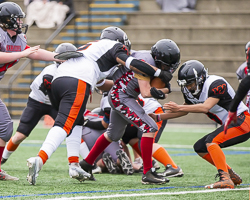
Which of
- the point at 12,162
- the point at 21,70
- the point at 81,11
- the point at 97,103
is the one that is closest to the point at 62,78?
the point at 12,162

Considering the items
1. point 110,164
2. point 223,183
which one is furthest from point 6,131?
point 223,183

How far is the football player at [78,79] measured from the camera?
4.51m

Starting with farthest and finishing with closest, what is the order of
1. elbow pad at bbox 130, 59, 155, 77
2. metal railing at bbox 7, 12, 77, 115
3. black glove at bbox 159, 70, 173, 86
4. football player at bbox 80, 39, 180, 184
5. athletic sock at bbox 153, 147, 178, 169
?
metal railing at bbox 7, 12, 77, 115 → athletic sock at bbox 153, 147, 178, 169 → football player at bbox 80, 39, 180, 184 → black glove at bbox 159, 70, 173, 86 → elbow pad at bbox 130, 59, 155, 77

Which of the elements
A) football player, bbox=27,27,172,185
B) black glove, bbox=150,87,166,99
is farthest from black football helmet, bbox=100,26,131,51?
black glove, bbox=150,87,166,99

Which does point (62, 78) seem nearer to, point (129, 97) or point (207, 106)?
point (129, 97)

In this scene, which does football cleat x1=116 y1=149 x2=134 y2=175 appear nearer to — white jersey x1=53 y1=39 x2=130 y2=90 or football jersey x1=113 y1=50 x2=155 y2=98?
football jersey x1=113 y1=50 x2=155 y2=98

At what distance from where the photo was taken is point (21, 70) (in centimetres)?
1574

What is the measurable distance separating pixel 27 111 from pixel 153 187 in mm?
2291

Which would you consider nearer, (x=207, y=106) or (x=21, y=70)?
(x=207, y=106)

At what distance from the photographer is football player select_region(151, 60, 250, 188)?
4.72 meters

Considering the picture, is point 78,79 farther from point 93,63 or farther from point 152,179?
point 152,179

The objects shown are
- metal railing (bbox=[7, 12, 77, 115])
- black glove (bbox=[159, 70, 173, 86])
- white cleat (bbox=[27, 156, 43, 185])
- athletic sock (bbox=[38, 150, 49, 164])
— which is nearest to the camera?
white cleat (bbox=[27, 156, 43, 185])

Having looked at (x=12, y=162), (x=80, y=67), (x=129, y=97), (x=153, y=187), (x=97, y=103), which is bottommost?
(x=97, y=103)

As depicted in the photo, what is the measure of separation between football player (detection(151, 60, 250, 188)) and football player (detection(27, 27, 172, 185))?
28 cm
